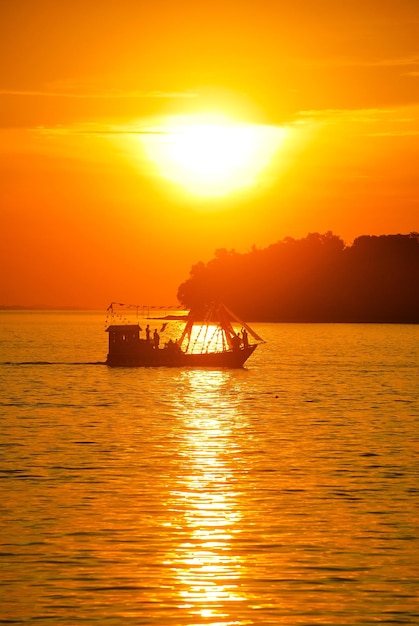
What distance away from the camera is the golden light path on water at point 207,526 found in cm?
2216

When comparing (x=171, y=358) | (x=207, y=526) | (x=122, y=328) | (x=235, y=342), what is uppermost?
(x=122, y=328)

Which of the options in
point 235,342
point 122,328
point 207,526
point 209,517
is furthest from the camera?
point 235,342

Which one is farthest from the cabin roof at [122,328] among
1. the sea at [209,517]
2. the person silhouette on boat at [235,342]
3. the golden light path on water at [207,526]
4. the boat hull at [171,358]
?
the golden light path on water at [207,526]

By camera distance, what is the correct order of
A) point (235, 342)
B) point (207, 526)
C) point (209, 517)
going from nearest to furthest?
point (207, 526) < point (209, 517) < point (235, 342)

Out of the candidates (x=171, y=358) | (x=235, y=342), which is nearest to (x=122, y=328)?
(x=171, y=358)

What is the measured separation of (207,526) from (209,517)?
1.22 metres

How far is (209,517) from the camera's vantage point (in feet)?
98.5

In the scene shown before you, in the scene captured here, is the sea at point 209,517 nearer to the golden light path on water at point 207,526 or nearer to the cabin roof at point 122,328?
the golden light path on water at point 207,526

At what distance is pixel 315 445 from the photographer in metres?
47.8

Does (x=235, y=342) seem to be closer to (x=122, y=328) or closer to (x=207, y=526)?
(x=122, y=328)

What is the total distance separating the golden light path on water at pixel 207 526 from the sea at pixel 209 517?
63mm

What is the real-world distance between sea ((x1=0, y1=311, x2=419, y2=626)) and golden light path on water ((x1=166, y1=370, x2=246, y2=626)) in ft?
0.21

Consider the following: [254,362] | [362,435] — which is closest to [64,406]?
[362,435]

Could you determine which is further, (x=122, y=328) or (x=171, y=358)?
(x=171, y=358)
